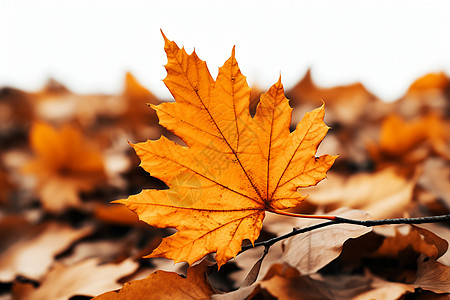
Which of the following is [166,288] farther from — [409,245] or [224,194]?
[409,245]

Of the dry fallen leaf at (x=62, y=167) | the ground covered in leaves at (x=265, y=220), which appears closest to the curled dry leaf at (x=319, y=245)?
the ground covered in leaves at (x=265, y=220)

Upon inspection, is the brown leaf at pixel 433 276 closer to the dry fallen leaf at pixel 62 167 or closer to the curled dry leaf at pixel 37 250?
the curled dry leaf at pixel 37 250

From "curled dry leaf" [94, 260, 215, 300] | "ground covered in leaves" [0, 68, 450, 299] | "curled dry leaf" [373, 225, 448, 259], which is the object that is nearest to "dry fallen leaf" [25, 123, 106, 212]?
"ground covered in leaves" [0, 68, 450, 299]

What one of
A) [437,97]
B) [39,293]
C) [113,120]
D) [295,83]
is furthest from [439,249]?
[113,120]

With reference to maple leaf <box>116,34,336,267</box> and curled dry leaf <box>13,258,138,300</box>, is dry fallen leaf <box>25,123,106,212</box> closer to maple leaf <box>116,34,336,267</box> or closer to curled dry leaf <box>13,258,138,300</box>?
curled dry leaf <box>13,258,138,300</box>

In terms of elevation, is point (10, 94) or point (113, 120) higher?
point (10, 94)

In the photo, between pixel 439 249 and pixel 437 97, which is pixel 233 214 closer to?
pixel 439 249
